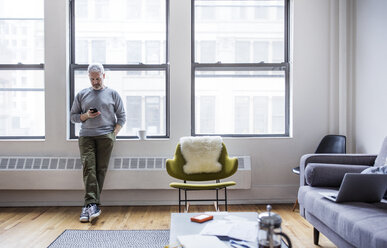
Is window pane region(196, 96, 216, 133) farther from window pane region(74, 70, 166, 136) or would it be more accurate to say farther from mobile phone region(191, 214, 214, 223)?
mobile phone region(191, 214, 214, 223)

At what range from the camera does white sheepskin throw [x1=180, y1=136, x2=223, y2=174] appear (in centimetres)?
333

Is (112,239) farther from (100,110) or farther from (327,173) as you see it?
(327,173)

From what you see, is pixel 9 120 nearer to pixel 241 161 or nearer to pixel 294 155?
pixel 241 161

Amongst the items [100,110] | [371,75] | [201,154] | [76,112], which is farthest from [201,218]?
[371,75]

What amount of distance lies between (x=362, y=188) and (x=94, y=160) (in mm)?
2567

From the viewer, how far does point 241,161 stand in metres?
3.96

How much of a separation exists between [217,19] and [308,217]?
2.58 m

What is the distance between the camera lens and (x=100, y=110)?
12.0 ft

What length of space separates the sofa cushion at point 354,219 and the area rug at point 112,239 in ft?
3.95

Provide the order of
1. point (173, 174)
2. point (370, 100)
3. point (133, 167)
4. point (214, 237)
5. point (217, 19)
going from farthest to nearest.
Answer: point (217, 19) → point (133, 167) → point (370, 100) → point (173, 174) → point (214, 237)

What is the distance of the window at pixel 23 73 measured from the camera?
13.5 ft

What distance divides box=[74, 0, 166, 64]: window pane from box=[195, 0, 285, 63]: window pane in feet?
1.67

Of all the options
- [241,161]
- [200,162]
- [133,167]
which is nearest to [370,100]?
[241,161]

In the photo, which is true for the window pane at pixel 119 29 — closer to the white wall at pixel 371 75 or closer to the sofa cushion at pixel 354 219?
the white wall at pixel 371 75
